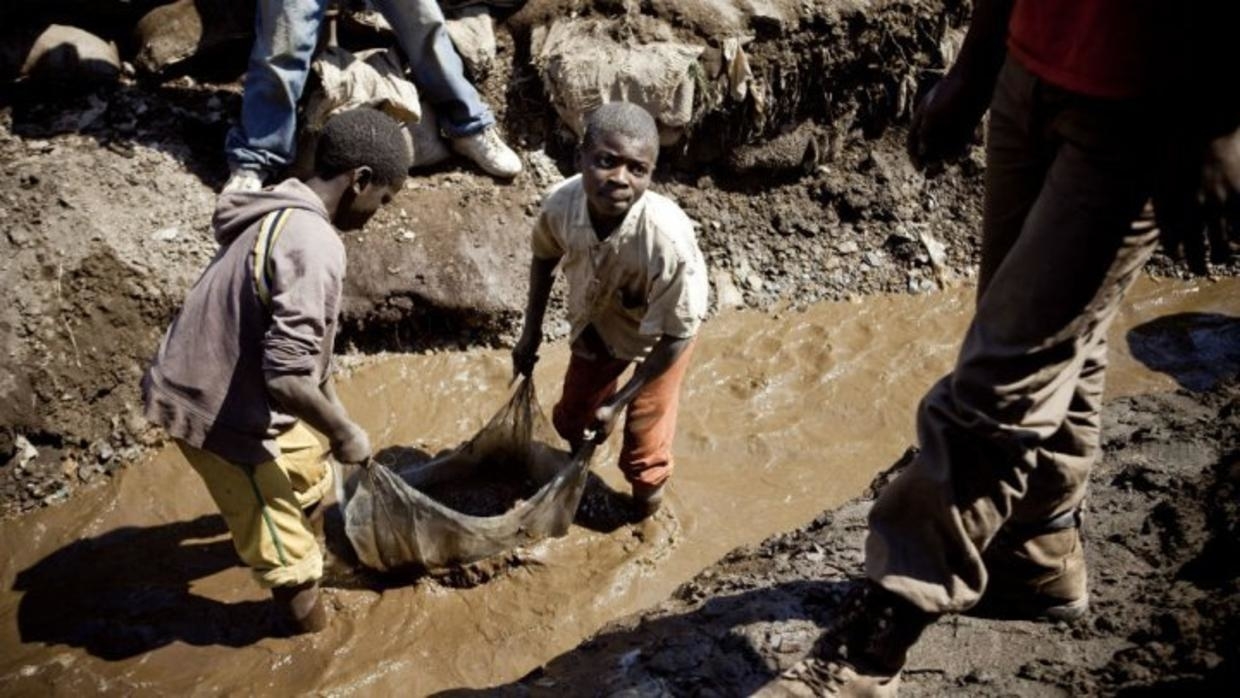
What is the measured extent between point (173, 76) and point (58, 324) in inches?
59.0

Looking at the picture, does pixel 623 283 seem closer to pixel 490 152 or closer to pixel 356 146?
pixel 356 146

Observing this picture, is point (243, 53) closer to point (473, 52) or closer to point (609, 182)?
point (473, 52)

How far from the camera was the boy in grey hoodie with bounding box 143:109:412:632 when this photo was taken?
2467 mm

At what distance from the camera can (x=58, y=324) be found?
12.2 ft

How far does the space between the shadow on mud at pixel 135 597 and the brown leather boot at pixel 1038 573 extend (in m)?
2.38

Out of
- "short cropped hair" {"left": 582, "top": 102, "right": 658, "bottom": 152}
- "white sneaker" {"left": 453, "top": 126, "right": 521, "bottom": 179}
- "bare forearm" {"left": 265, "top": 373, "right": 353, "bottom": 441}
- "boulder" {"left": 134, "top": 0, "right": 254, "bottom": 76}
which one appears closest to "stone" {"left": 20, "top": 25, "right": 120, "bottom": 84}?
"boulder" {"left": 134, "top": 0, "right": 254, "bottom": 76}

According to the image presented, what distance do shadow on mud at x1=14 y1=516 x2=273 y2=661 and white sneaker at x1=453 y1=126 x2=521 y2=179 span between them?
216 cm

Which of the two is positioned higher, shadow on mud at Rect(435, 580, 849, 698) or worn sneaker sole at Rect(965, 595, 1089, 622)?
worn sneaker sole at Rect(965, 595, 1089, 622)

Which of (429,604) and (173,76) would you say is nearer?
(429,604)

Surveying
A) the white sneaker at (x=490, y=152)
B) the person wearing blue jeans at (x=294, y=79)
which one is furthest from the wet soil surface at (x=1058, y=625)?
the person wearing blue jeans at (x=294, y=79)

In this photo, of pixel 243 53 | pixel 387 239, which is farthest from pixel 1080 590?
pixel 243 53

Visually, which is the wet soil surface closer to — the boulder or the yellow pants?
the yellow pants

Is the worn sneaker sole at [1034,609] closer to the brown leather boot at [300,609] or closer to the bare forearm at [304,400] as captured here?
the bare forearm at [304,400]

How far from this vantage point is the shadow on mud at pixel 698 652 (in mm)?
2344
